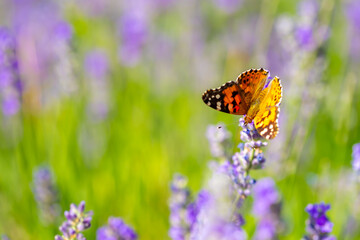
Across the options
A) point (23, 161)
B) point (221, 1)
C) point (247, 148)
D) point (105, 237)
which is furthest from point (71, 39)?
point (221, 1)

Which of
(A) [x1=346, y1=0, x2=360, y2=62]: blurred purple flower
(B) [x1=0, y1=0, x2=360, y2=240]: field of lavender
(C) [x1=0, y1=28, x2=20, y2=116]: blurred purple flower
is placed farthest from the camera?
(A) [x1=346, y1=0, x2=360, y2=62]: blurred purple flower

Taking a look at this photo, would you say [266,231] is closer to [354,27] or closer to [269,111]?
[269,111]

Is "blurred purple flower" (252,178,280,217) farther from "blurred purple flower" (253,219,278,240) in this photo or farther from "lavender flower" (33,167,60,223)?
"lavender flower" (33,167,60,223)

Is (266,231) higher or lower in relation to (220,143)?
lower

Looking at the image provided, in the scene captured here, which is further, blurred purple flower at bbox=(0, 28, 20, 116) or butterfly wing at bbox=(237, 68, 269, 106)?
blurred purple flower at bbox=(0, 28, 20, 116)

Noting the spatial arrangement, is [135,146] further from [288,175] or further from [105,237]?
[105,237]

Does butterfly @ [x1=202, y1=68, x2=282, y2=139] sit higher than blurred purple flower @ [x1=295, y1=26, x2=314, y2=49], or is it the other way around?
blurred purple flower @ [x1=295, y1=26, x2=314, y2=49]

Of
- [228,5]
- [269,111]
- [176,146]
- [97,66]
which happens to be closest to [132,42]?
[97,66]

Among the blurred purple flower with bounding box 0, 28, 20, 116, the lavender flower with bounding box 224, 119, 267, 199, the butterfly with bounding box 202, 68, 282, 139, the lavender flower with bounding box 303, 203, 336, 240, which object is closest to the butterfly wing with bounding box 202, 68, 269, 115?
the butterfly with bounding box 202, 68, 282, 139
